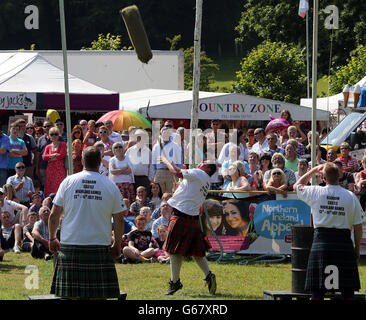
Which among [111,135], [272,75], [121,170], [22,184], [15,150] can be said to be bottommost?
[22,184]

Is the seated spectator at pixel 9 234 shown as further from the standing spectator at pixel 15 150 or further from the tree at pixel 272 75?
the tree at pixel 272 75

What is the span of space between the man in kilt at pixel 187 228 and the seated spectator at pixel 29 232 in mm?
→ 3728

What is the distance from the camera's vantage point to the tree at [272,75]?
30.3 m

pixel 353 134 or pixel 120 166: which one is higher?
pixel 353 134

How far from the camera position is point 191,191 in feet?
28.4

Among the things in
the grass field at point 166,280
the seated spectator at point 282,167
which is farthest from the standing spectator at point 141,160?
the grass field at point 166,280

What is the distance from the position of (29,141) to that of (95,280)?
7.23 metres

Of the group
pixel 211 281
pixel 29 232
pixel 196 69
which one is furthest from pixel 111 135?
pixel 211 281

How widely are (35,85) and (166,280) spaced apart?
6.69 meters

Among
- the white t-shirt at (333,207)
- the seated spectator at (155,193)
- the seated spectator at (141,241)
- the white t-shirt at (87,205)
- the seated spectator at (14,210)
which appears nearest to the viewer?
the white t-shirt at (87,205)

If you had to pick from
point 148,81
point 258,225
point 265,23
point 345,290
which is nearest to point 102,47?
point 265,23

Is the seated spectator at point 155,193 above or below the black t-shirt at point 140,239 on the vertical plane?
above

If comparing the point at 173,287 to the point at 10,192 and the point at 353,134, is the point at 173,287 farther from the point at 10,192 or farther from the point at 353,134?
the point at 353,134

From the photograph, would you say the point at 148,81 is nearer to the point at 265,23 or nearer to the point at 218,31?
the point at 265,23
